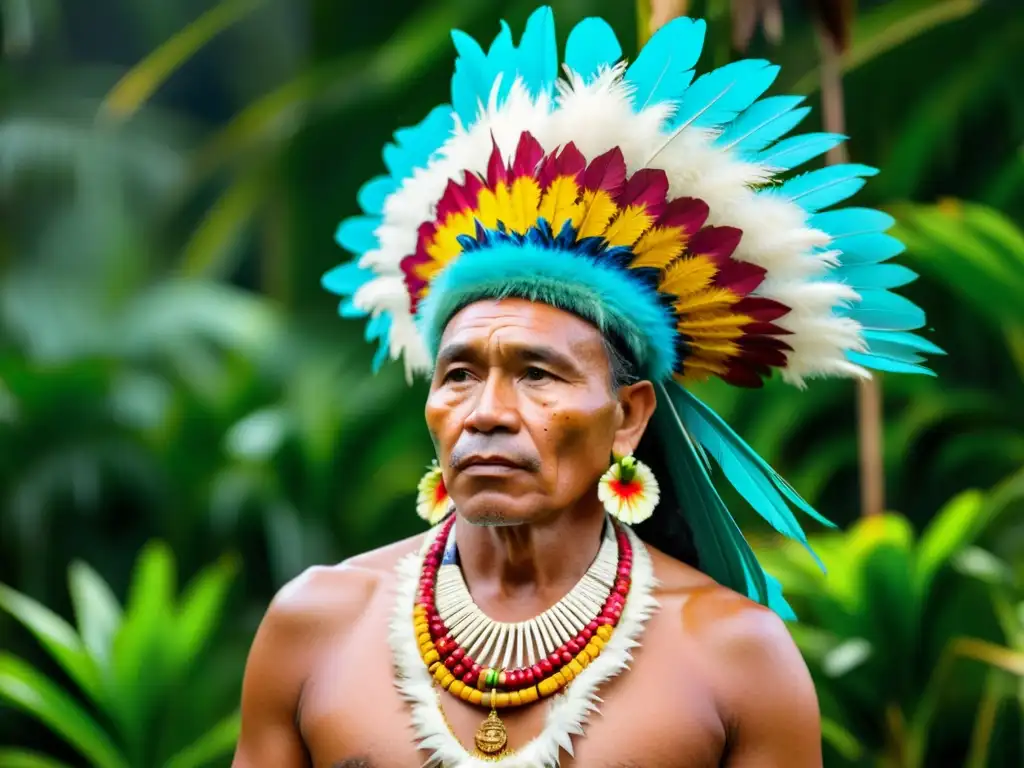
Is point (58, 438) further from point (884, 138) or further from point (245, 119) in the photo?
point (884, 138)

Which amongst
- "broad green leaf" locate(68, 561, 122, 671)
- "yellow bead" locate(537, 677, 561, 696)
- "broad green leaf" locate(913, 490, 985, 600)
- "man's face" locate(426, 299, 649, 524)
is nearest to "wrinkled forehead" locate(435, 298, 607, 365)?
"man's face" locate(426, 299, 649, 524)

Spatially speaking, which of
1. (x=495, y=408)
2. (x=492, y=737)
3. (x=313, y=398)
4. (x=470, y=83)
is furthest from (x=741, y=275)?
(x=313, y=398)

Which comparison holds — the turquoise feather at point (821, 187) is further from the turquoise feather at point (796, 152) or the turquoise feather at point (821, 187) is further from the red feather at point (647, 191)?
the red feather at point (647, 191)

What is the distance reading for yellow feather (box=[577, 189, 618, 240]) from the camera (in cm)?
177

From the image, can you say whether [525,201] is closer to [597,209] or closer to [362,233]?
[597,209]

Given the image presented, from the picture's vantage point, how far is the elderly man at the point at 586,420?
171 centimetres

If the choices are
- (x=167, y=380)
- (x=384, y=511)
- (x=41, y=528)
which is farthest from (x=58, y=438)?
(x=384, y=511)

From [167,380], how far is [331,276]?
4.58m

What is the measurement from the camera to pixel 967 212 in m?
3.75

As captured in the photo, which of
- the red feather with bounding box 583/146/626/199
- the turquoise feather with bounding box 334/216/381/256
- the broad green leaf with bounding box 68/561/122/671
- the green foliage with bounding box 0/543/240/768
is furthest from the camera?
the broad green leaf with bounding box 68/561/122/671

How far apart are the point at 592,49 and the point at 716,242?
330 millimetres

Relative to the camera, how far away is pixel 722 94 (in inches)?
70.1

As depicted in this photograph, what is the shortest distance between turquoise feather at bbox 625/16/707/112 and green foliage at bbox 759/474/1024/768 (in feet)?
7.02

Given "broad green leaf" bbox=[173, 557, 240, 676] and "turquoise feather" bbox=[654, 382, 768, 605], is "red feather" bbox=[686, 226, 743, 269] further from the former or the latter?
"broad green leaf" bbox=[173, 557, 240, 676]
